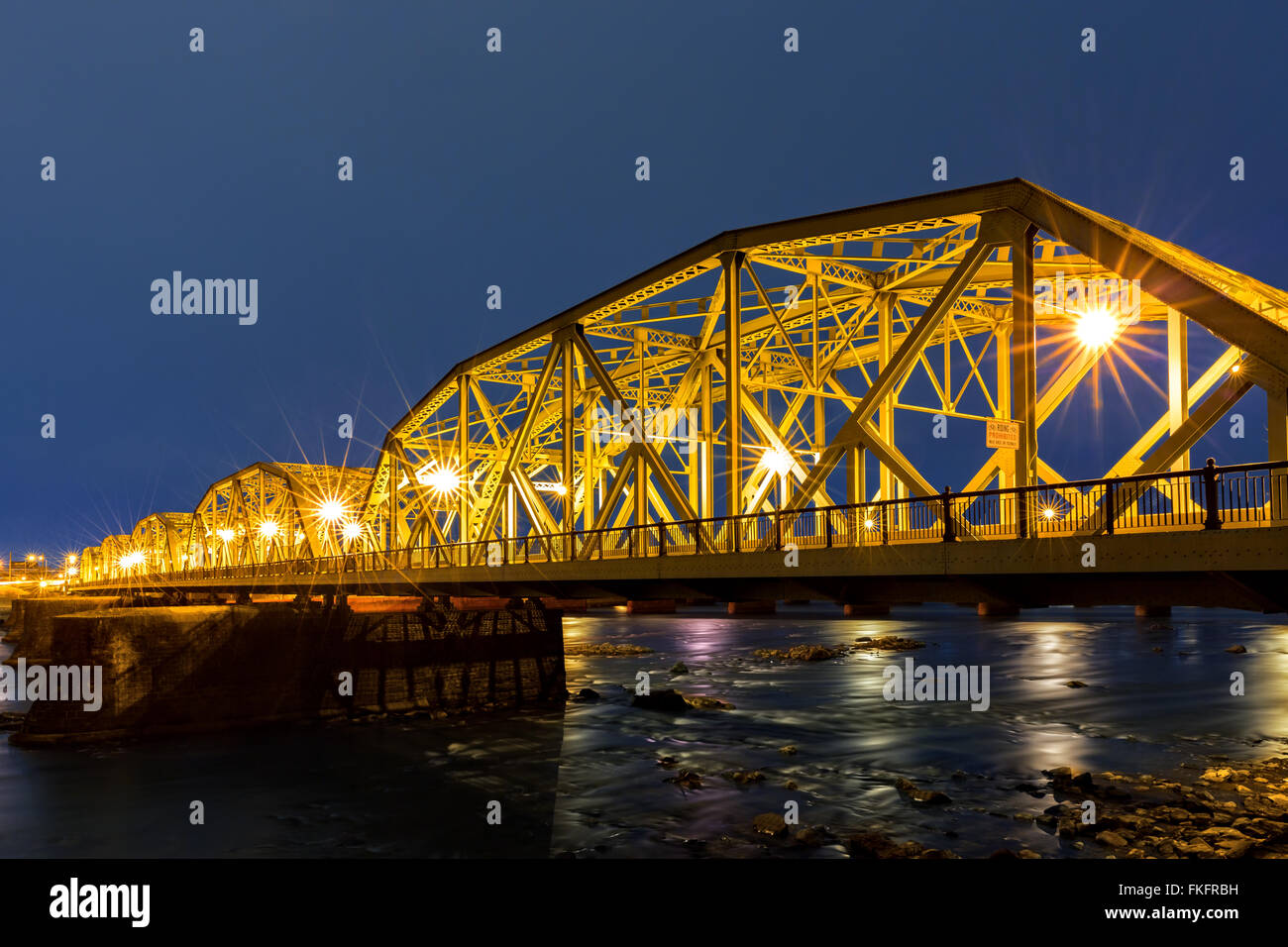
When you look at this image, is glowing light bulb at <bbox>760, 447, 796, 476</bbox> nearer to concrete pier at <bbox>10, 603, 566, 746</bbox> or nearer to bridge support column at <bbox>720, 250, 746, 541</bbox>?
bridge support column at <bbox>720, 250, 746, 541</bbox>

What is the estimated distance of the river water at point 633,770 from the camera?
2331 centimetres

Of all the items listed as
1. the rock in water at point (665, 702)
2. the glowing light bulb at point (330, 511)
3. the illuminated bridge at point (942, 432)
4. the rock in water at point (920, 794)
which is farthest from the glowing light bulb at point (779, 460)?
the glowing light bulb at point (330, 511)

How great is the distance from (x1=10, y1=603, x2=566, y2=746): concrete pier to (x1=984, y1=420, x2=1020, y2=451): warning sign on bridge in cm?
2753

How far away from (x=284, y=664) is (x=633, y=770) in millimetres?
15813

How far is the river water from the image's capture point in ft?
76.5

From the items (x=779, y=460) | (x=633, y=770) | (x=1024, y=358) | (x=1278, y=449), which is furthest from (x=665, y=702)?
(x=1278, y=449)

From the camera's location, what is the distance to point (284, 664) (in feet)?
124

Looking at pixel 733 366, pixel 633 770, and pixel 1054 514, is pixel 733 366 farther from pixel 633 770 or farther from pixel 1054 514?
pixel 633 770

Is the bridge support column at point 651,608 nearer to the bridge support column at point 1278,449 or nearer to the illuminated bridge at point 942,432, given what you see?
the illuminated bridge at point 942,432

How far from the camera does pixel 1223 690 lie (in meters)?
44.5

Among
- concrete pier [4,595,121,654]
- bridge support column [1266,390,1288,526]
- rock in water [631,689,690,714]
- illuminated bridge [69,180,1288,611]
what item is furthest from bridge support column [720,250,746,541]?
concrete pier [4,595,121,654]

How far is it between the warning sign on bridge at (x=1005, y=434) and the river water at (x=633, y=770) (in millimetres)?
8319
